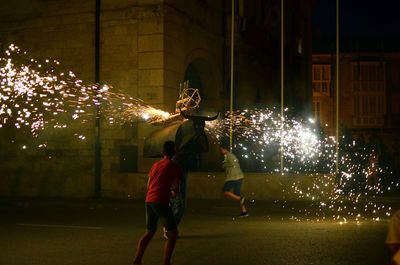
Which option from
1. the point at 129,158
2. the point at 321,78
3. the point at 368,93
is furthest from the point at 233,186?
the point at 368,93

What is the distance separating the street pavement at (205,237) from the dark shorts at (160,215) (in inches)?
33.8

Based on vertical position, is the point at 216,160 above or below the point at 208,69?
below

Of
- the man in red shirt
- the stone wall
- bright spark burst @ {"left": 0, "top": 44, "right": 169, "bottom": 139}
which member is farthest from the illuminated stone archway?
the man in red shirt

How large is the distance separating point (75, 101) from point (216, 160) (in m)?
5.53

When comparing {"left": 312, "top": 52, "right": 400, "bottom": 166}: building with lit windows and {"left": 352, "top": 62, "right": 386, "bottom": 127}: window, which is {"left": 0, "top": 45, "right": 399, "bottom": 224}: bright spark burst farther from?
{"left": 352, "top": 62, "right": 386, "bottom": 127}: window

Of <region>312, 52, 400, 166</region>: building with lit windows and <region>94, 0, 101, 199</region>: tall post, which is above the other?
<region>312, 52, 400, 166</region>: building with lit windows

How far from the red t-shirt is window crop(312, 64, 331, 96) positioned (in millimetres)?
50048

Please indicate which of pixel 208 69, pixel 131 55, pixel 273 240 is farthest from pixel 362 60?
pixel 273 240

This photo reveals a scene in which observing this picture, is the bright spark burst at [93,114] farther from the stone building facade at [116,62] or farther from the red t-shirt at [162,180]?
the red t-shirt at [162,180]

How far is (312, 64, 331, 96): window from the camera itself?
5829 centimetres

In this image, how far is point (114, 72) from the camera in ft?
70.2

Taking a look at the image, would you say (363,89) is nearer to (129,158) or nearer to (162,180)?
(129,158)

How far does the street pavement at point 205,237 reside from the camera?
10.2 m

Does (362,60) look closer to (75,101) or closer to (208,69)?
(208,69)
